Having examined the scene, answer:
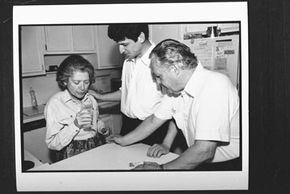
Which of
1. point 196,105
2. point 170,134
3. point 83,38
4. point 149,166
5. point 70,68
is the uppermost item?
point 83,38

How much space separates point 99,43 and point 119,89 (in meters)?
0.17

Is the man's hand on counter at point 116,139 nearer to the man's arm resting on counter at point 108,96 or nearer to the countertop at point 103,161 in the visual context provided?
the countertop at point 103,161

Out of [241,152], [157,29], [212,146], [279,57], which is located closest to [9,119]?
[157,29]

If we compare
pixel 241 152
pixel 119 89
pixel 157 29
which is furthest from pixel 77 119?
pixel 241 152

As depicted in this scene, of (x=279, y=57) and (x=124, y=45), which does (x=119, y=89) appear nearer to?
(x=124, y=45)

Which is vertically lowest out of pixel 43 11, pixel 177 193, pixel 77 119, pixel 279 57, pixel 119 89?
pixel 177 193

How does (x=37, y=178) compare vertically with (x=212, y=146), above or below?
below

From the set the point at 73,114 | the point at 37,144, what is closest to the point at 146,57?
the point at 73,114

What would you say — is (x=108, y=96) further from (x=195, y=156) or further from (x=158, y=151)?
(x=195, y=156)

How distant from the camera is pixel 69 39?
1.09 m

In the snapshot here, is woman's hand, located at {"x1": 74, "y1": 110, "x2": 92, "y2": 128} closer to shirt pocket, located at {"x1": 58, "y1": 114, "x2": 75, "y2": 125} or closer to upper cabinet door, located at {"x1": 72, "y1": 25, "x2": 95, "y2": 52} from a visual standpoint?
shirt pocket, located at {"x1": 58, "y1": 114, "x2": 75, "y2": 125}

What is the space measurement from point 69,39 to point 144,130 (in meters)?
0.41

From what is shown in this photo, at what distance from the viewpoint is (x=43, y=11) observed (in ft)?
3.59

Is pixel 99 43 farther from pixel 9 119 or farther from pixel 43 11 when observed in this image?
pixel 9 119
